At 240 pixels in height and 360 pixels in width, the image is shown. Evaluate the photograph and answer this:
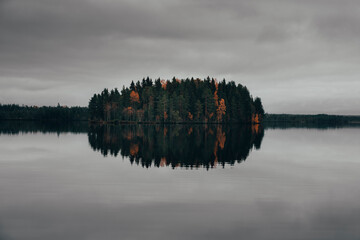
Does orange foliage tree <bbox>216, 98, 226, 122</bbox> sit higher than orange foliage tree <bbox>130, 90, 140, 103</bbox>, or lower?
lower

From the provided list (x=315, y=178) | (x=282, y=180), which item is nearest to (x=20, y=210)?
(x=282, y=180)

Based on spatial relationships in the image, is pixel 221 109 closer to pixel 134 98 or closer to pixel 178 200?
pixel 134 98

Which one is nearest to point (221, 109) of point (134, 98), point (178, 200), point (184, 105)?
point (184, 105)

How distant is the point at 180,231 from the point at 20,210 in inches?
312

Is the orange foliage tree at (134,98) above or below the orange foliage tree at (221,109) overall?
above

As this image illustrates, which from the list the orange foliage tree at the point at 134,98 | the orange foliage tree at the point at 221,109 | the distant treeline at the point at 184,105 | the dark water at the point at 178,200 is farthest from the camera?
the orange foliage tree at the point at 134,98

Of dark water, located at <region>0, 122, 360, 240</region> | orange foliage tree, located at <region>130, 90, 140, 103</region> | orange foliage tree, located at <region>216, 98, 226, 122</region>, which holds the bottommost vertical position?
dark water, located at <region>0, 122, 360, 240</region>

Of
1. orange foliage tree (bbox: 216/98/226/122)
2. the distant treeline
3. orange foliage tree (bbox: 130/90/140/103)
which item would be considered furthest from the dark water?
orange foliage tree (bbox: 130/90/140/103)

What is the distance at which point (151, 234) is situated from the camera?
11883 mm

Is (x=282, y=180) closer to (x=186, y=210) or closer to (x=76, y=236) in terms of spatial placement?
(x=186, y=210)

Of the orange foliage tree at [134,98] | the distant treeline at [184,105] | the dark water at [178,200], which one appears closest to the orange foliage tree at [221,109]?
the distant treeline at [184,105]

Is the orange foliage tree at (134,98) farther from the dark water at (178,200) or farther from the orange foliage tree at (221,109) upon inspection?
the dark water at (178,200)

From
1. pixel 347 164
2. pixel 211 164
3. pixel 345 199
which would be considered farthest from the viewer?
pixel 347 164

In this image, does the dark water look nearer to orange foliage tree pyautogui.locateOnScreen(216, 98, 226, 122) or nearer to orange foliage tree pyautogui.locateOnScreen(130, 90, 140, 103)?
orange foliage tree pyautogui.locateOnScreen(216, 98, 226, 122)
